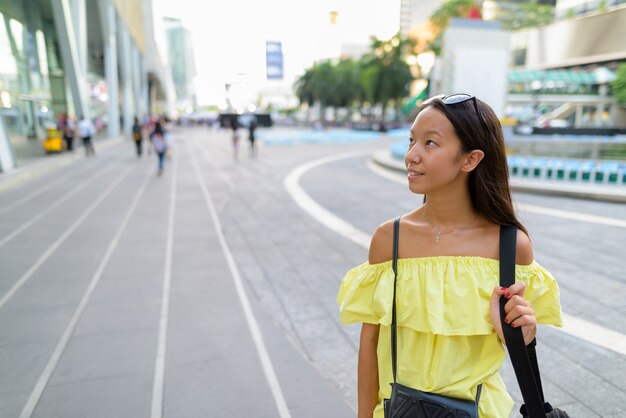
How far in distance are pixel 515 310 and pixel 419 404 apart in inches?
15.4

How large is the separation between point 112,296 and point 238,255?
1.78 m

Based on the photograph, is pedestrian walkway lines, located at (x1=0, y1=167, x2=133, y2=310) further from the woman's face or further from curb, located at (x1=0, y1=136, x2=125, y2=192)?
the woman's face

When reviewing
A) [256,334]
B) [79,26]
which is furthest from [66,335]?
[79,26]

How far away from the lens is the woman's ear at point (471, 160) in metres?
1.28

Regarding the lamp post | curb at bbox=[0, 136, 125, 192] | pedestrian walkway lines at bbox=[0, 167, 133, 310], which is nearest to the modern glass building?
curb at bbox=[0, 136, 125, 192]

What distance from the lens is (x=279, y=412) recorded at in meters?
2.73

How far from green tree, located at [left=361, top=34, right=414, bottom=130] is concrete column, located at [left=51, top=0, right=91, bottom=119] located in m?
30.1

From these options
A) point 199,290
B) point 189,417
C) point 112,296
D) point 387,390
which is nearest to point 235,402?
point 189,417

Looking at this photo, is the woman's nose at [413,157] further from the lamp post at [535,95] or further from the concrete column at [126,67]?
the lamp post at [535,95]

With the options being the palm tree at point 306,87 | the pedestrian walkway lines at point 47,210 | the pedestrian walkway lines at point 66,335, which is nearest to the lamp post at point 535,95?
the palm tree at point 306,87

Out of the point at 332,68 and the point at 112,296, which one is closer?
the point at 112,296

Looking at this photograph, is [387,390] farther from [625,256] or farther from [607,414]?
[625,256]

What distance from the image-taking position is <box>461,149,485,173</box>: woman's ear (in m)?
1.28

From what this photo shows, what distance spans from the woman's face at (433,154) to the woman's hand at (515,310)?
13.8 inches
